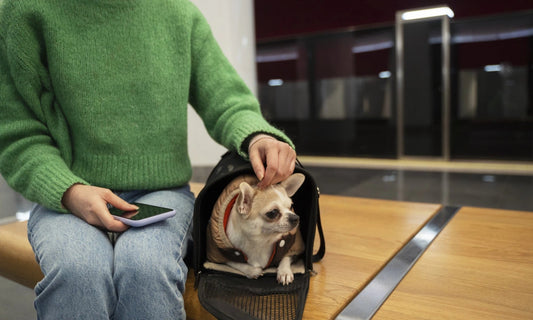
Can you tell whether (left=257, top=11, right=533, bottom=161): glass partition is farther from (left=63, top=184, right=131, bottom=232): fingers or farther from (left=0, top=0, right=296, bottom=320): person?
(left=63, top=184, right=131, bottom=232): fingers

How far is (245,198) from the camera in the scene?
3.23 feet

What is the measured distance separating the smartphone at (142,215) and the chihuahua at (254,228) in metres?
0.12

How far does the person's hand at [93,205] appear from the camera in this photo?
0.95 m

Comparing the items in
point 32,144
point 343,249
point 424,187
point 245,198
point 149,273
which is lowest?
point 424,187

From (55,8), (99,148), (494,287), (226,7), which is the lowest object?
(494,287)

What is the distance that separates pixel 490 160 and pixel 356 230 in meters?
5.74

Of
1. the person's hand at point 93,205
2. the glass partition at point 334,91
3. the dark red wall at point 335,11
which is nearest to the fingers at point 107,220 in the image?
the person's hand at point 93,205

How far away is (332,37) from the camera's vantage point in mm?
7336

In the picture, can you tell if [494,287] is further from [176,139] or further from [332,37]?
[332,37]

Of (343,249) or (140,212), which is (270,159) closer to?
(140,212)

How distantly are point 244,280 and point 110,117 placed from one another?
0.54m

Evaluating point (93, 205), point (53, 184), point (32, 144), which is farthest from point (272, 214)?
point (32, 144)

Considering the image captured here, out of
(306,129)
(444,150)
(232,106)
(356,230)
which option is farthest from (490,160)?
(232,106)

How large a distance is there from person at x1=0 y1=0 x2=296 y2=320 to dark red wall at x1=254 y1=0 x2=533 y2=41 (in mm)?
5845
